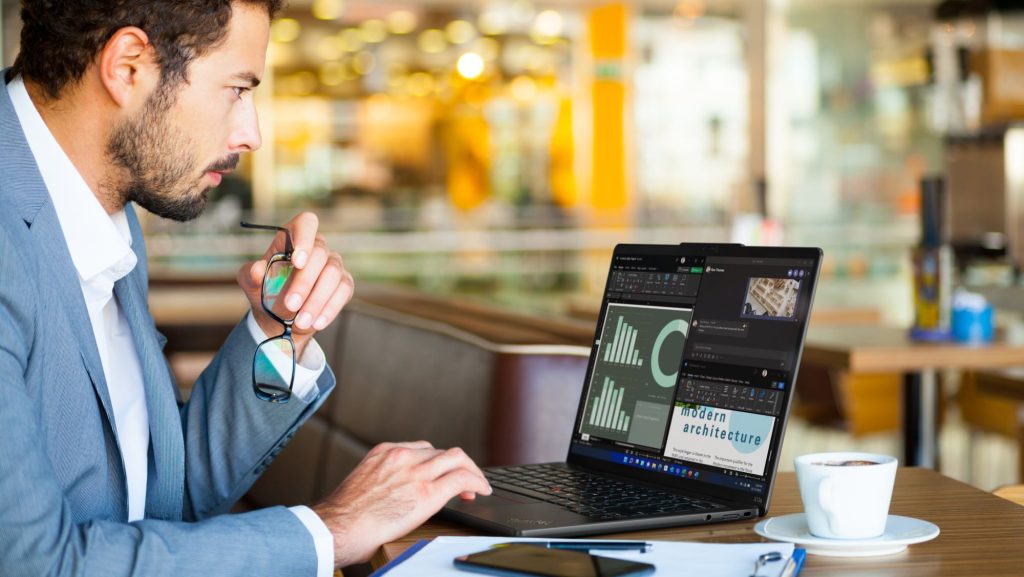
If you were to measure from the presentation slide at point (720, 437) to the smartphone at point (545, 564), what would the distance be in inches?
10.9

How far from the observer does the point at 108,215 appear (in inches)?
57.6

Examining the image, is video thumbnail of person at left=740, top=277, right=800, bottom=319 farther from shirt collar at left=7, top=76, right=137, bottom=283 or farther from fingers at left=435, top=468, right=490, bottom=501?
shirt collar at left=7, top=76, right=137, bottom=283

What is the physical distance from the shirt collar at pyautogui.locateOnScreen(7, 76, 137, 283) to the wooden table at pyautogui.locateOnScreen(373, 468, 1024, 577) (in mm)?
497

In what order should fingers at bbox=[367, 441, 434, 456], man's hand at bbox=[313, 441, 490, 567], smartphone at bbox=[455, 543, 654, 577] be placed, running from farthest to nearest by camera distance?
fingers at bbox=[367, 441, 434, 456], man's hand at bbox=[313, 441, 490, 567], smartphone at bbox=[455, 543, 654, 577]

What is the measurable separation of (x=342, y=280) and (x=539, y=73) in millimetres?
9298

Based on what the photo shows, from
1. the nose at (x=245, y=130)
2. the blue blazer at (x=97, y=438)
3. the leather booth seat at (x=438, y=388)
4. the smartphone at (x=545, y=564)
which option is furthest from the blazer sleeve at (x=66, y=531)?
the leather booth seat at (x=438, y=388)

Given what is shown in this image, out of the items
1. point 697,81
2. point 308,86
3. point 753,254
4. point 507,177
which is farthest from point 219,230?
point 753,254

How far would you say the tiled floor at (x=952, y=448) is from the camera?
5.20 meters

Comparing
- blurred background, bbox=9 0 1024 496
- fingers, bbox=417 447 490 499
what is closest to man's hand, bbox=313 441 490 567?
fingers, bbox=417 447 490 499

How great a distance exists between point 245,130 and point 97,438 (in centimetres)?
38

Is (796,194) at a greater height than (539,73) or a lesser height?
lesser

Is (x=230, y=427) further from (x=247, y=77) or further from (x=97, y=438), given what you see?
(x=247, y=77)

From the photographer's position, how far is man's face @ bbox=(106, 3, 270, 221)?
4.61 feet

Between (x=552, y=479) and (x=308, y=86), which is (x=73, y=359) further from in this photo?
(x=308, y=86)
